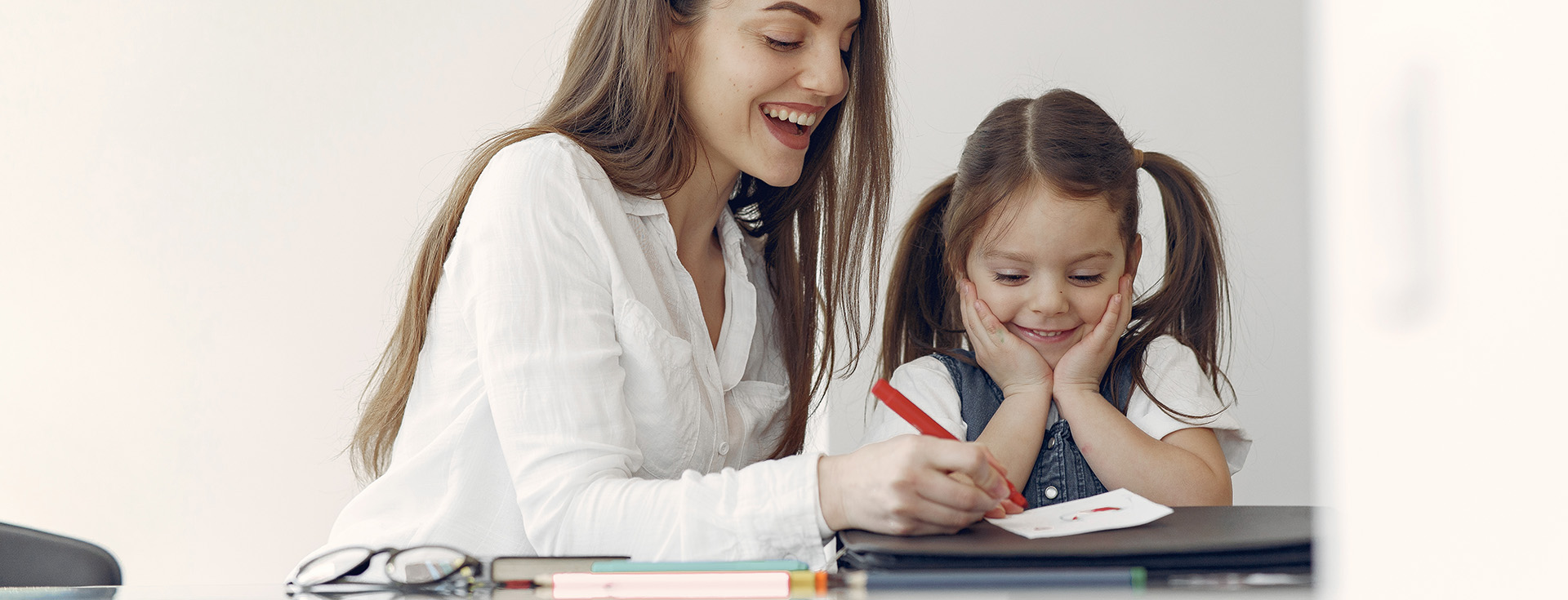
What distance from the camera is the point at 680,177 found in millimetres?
1083

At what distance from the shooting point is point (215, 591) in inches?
18.2

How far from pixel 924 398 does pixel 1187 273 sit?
0.40m

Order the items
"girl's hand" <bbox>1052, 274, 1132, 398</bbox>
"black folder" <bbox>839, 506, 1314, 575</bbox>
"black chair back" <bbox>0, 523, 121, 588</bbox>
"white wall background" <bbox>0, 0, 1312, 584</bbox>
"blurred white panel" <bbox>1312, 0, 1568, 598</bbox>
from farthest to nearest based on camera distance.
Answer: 1. "white wall background" <bbox>0, 0, 1312, 584</bbox>
2. "girl's hand" <bbox>1052, 274, 1132, 398</bbox>
3. "black chair back" <bbox>0, 523, 121, 588</bbox>
4. "black folder" <bbox>839, 506, 1314, 575</bbox>
5. "blurred white panel" <bbox>1312, 0, 1568, 598</bbox>

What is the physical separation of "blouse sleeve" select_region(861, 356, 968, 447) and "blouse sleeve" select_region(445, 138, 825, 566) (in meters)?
0.39

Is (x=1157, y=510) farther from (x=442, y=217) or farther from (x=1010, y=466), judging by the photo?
(x=442, y=217)

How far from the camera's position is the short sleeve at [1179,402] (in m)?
1.16

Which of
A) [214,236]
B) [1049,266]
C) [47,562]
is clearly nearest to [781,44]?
[1049,266]

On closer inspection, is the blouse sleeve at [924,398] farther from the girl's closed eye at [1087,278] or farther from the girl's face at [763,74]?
the girl's face at [763,74]

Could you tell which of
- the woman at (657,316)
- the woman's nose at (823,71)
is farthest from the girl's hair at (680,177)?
the woman's nose at (823,71)

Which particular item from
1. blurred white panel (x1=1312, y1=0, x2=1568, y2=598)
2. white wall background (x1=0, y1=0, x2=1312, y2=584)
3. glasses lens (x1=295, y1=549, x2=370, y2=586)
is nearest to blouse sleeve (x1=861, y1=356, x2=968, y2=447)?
glasses lens (x1=295, y1=549, x2=370, y2=586)

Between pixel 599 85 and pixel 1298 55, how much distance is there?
1.35 metres

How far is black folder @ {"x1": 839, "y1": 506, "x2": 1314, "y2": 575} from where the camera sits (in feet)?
1.61

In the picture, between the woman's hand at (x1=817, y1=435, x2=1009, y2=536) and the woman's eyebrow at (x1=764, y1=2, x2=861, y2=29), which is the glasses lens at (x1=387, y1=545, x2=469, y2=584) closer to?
the woman's hand at (x1=817, y1=435, x2=1009, y2=536)

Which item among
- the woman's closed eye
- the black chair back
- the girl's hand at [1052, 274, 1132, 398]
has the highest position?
the woman's closed eye
